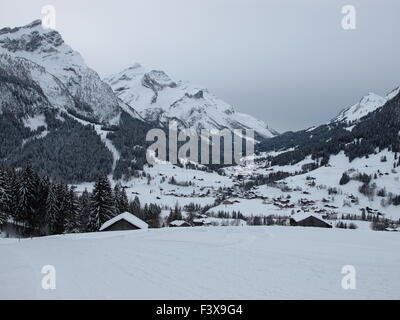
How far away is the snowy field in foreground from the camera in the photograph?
14.6m

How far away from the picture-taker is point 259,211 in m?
130

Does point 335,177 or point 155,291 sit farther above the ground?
point 335,177

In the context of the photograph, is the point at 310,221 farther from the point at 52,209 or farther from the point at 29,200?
the point at 29,200

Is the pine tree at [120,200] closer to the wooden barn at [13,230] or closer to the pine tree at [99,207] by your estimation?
the pine tree at [99,207]

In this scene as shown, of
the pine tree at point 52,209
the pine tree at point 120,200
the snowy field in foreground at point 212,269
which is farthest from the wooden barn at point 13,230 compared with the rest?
the snowy field in foreground at point 212,269

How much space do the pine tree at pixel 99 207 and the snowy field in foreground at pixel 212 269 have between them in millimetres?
28727

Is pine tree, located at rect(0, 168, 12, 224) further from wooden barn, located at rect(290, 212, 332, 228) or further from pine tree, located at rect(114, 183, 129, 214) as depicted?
wooden barn, located at rect(290, 212, 332, 228)

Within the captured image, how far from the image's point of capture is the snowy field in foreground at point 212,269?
14.6 m

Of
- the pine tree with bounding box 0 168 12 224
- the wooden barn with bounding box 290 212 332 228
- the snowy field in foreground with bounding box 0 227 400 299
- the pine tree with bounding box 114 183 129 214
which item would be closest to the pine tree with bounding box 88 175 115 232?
the pine tree with bounding box 114 183 129 214

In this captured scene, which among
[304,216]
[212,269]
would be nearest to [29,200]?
[304,216]
